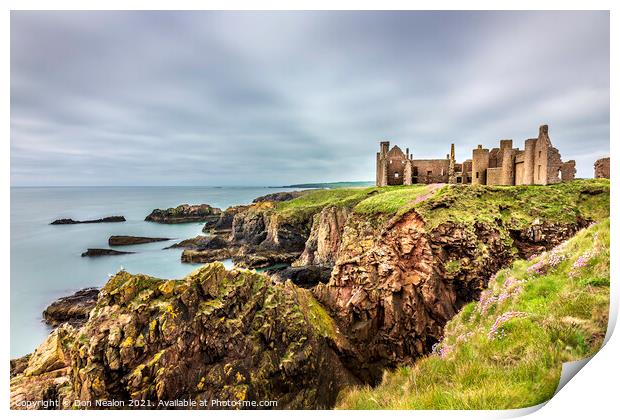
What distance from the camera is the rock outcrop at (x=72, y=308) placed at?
8.57 meters

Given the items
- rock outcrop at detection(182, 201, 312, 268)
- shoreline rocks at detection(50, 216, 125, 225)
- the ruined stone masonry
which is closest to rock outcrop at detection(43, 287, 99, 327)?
shoreline rocks at detection(50, 216, 125, 225)

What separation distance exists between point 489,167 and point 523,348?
65.7ft

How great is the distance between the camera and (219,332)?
773 cm

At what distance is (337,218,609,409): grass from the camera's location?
12.0 ft

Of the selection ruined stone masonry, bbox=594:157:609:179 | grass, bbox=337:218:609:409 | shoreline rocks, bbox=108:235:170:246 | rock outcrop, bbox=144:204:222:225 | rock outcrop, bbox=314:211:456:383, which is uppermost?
ruined stone masonry, bbox=594:157:609:179

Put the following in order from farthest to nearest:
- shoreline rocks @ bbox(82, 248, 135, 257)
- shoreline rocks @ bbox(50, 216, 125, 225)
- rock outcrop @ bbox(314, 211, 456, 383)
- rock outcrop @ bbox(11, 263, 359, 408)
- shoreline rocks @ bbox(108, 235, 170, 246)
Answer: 1. rock outcrop @ bbox(314, 211, 456, 383)
2. shoreline rocks @ bbox(108, 235, 170, 246)
3. shoreline rocks @ bbox(82, 248, 135, 257)
4. shoreline rocks @ bbox(50, 216, 125, 225)
5. rock outcrop @ bbox(11, 263, 359, 408)

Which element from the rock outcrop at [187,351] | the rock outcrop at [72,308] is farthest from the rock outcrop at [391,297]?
the rock outcrop at [72,308]

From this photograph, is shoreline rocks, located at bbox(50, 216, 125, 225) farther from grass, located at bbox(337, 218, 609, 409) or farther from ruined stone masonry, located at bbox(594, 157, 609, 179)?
ruined stone masonry, located at bbox(594, 157, 609, 179)

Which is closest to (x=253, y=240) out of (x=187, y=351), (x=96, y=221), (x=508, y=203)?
(x=96, y=221)

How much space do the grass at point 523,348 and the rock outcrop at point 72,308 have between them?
10423 millimetres

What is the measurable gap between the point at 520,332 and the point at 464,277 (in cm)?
865

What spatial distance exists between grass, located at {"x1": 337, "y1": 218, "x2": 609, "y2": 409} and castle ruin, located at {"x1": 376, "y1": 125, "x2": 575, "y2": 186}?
1227cm

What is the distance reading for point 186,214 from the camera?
53.9 feet
